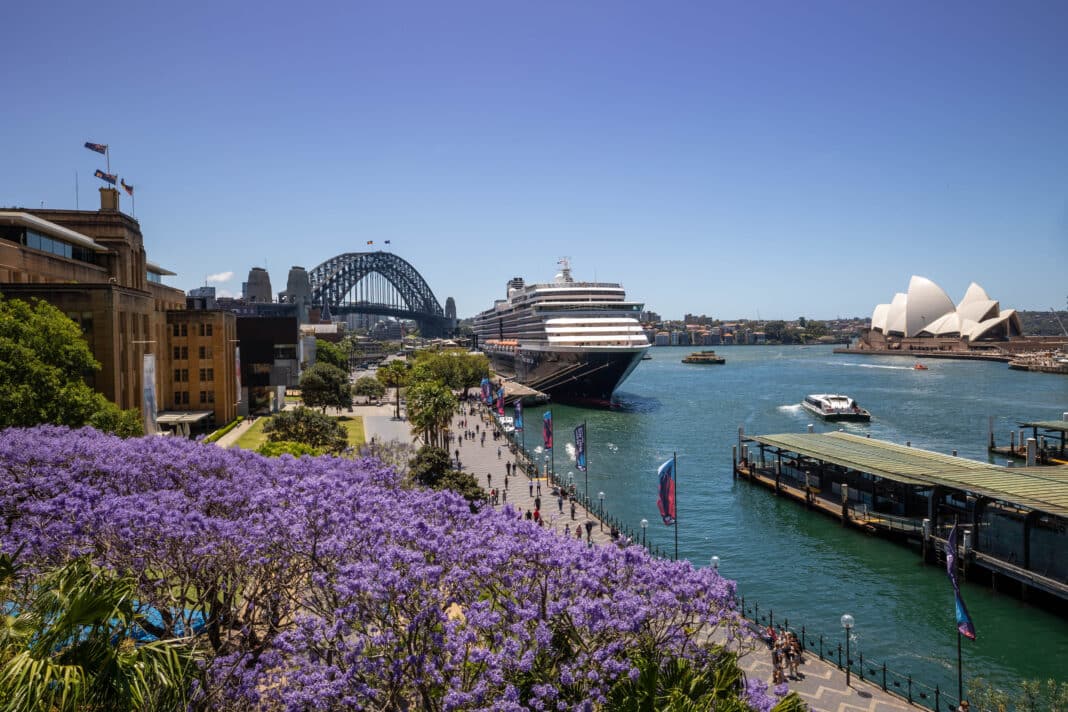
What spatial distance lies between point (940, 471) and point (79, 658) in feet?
131

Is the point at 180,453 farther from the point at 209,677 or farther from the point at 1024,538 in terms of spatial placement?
the point at 1024,538

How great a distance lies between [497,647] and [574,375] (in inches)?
3386

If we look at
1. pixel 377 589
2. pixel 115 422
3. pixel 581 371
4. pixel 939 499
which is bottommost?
pixel 939 499

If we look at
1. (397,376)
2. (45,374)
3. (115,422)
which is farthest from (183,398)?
(397,376)

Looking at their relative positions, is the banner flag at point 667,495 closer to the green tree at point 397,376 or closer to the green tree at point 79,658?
the green tree at point 79,658

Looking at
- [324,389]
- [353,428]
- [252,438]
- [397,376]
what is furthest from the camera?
[397,376]

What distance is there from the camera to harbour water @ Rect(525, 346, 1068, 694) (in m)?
26.1

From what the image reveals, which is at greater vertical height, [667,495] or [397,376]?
[397,376]

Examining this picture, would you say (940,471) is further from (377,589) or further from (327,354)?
(327,354)

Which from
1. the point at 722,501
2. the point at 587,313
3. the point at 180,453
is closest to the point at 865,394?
the point at 587,313

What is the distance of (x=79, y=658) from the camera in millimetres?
9227

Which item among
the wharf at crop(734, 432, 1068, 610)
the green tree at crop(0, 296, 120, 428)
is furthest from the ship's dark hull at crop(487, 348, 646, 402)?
the green tree at crop(0, 296, 120, 428)

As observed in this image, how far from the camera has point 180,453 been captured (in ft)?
67.7

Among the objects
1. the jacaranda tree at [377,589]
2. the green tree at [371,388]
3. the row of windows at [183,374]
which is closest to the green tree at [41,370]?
the jacaranda tree at [377,589]
